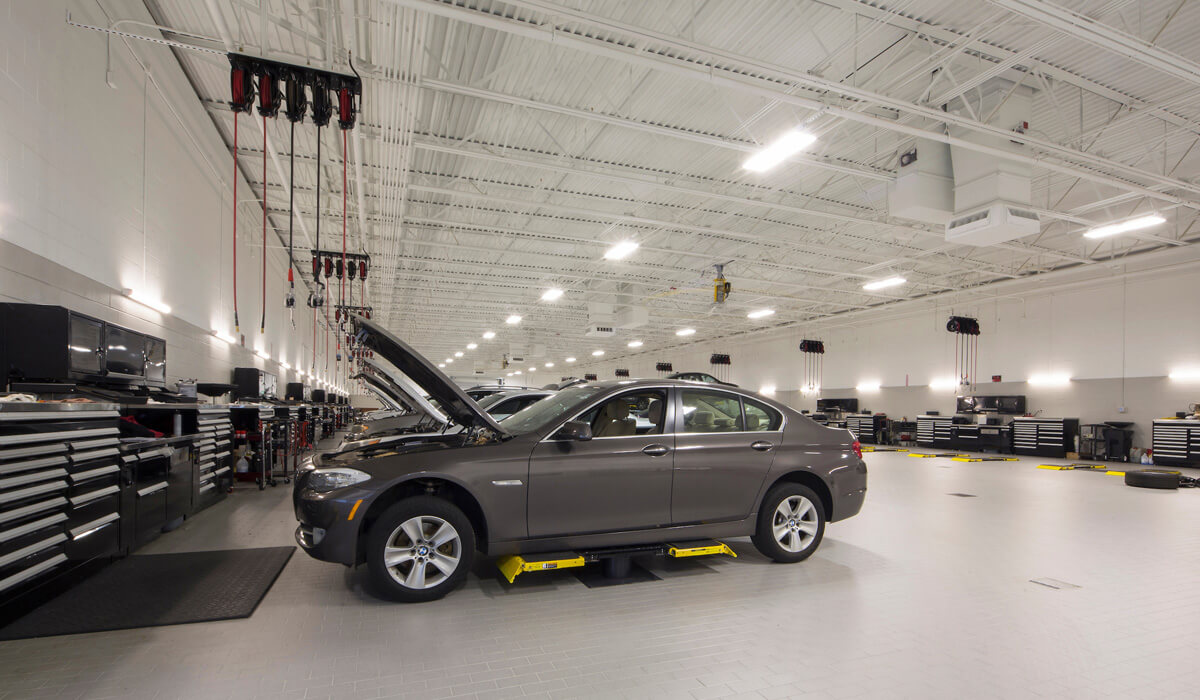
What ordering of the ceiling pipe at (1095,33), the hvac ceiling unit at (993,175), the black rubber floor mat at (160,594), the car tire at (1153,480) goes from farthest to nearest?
1. the car tire at (1153,480)
2. the hvac ceiling unit at (993,175)
3. the ceiling pipe at (1095,33)
4. the black rubber floor mat at (160,594)

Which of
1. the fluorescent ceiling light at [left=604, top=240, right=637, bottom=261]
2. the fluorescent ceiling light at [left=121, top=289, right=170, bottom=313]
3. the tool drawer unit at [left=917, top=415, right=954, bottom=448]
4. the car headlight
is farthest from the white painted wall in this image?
the tool drawer unit at [left=917, top=415, right=954, bottom=448]

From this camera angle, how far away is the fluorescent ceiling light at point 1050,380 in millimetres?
15305

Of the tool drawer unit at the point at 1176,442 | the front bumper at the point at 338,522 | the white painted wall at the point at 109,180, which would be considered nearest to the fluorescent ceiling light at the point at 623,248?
the white painted wall at the point at 109,180

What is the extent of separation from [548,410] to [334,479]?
1414 mm

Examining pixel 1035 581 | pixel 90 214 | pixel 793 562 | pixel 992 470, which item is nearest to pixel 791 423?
pixel 793 562

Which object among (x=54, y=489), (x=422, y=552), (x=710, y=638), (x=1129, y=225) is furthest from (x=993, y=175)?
(x=54, y=489)

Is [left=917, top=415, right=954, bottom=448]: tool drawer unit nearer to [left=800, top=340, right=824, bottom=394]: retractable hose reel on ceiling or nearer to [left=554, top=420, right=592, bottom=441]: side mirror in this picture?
[left=800, top=340, right=824, bottom=394]: retractable hose reel on ceiling

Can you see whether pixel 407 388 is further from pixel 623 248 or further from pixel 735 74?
pixel 623 248

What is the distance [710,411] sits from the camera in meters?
3.95

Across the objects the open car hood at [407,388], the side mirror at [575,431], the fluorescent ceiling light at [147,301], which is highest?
the fluorescent ceiling light at [147,301]

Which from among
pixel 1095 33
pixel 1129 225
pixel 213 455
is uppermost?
pixel 1095 33

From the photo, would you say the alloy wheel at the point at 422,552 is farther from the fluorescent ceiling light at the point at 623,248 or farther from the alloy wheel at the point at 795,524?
the fluorescent ceiling light at the point at 623,248

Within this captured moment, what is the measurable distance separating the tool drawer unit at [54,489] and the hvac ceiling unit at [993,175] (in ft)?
31.4

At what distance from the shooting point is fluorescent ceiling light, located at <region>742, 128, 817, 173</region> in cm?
695
